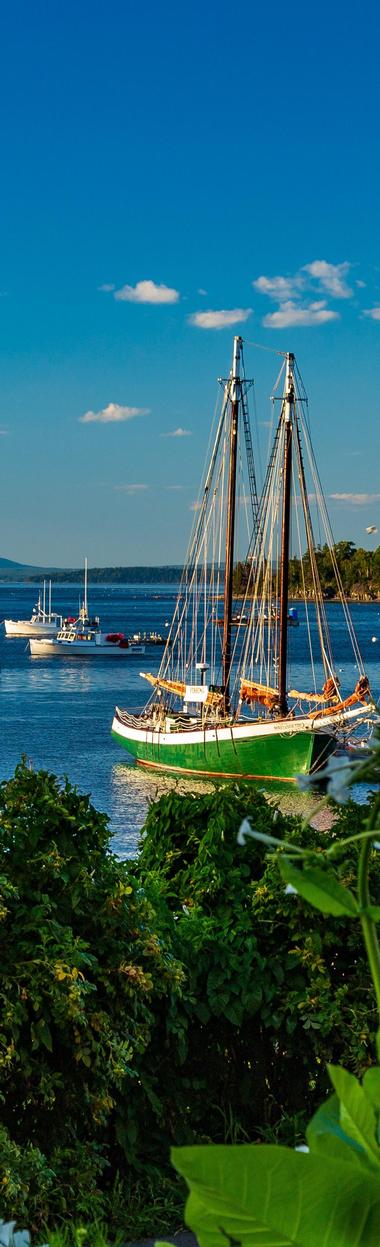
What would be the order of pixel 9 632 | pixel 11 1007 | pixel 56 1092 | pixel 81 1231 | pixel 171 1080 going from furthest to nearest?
pixel 9 632 → pixel 171 1080 → pixel 56 1092 → pixel 11 1007 → pixel 81 1231

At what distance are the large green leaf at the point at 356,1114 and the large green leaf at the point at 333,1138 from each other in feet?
0.04

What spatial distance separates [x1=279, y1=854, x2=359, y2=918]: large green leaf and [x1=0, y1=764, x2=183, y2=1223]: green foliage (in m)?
3.86

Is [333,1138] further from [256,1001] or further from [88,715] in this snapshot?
[88,715]

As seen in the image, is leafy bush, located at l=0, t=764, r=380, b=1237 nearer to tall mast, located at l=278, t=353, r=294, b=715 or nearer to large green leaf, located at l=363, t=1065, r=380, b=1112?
large green leaf, located at l=363, t=1065, r=380, b=1112

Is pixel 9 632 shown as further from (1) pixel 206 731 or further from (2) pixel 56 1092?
(2) pixel 56 1092

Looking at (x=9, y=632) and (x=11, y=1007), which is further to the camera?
(x=9, y=632)

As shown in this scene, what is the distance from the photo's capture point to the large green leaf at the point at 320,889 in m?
1.18

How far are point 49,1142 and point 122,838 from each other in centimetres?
2511

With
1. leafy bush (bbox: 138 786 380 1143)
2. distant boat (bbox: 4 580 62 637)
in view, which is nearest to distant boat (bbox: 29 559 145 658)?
distant boat (bbox: 4 580 62 637)

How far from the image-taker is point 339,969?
19.3 feet

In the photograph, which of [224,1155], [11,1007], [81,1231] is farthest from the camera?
[11,1007]

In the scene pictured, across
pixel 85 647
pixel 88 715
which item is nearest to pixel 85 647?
pixel 85 647

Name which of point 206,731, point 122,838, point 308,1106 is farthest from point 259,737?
point 308,1106

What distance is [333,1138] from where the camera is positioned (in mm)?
1220
